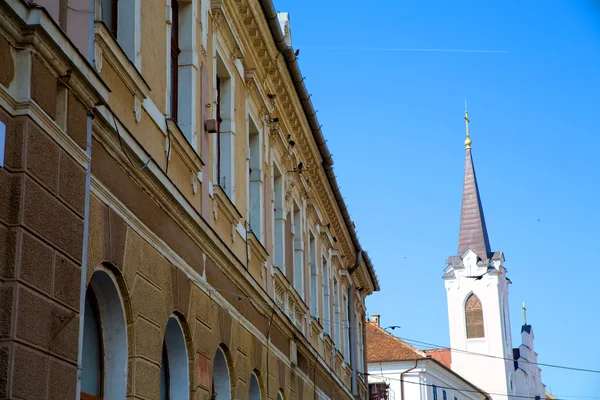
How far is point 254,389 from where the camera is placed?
1554 centimetres

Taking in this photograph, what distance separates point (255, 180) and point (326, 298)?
8338 millimetres

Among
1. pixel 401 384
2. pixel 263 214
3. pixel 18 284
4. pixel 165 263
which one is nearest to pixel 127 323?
pixel 165 263

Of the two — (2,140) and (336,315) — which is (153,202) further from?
(336,315)

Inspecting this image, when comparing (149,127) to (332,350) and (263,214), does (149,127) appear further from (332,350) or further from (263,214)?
(332,350)

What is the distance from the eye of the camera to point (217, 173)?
1407 cm

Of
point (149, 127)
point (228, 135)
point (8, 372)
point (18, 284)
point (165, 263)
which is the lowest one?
point (8, 372)

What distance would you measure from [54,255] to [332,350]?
55.7 ft

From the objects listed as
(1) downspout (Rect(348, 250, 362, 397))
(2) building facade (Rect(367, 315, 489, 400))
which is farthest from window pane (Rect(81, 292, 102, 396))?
(2) building facade (Rect(367, 315, 489, 400))

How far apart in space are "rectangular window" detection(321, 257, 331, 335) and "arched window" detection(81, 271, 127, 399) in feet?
46.6

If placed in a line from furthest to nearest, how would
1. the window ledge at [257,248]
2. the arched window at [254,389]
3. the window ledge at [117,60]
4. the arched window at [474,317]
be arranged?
the arched window at [474,317], the arched window at [254,389], the window ledge at [257,248], the window ledge at [117,60]

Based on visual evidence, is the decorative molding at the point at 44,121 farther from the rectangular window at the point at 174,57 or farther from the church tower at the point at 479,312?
the church tower at the point at 479,312

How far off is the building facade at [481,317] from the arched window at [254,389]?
70.4 metres

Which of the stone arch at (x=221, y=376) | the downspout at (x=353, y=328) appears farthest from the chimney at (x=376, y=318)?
the stone arch at (x=221, y=376)

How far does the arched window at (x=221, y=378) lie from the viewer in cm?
1349
